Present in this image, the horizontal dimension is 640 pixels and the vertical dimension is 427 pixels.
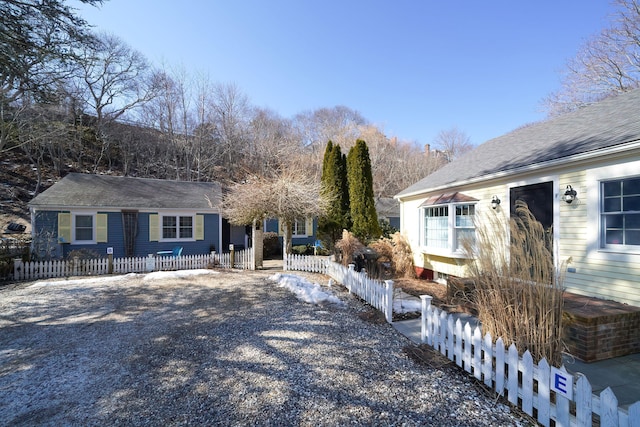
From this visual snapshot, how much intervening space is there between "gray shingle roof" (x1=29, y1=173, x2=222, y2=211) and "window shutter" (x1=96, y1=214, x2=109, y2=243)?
0.48 m

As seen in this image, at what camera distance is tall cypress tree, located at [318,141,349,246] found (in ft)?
47.2

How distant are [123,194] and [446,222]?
13.8m

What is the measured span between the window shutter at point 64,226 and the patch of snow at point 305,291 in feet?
30.9

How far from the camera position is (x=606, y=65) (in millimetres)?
15617

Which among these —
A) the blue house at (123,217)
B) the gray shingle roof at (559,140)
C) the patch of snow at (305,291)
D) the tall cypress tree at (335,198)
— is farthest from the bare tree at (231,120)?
the gray shingle roof at (559,140)

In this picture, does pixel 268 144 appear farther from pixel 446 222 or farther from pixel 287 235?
pixel 446 222

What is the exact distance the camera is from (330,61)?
14.9 meters

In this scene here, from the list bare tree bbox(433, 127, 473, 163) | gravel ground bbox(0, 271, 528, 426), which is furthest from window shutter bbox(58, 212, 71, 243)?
bare tree bbox(433, 127, 473, 163)

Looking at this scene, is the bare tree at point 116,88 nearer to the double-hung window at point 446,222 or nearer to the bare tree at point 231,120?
the bare tree at point 231,120

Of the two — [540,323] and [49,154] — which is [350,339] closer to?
[540,323]

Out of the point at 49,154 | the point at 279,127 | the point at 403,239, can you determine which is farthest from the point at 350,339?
the point at 49,154

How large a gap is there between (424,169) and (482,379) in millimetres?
28576

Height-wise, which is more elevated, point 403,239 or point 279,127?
point 279,127

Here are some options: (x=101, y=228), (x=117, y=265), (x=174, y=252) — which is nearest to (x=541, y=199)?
(x=117, y=265)
